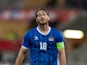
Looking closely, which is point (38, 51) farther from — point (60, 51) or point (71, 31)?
point (71, 31)

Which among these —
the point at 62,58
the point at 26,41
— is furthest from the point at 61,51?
the point at 26,41

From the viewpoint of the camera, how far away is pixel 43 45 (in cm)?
889

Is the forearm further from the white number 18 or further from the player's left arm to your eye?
the white number 18

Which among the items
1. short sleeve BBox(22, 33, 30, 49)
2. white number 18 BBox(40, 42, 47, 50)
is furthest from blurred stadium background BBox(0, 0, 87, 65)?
white number 18 BBox(40, 42, 47, 50)

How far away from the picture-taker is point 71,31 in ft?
102

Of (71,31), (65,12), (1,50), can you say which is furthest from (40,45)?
(71,31)

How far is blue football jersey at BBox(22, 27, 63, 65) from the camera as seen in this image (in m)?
8.91

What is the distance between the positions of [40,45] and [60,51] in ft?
1.14

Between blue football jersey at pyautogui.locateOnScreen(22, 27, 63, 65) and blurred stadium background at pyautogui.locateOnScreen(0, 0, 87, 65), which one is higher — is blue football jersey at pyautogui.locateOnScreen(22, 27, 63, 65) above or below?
below

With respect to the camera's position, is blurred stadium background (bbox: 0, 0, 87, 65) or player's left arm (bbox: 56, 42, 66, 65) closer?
player's left arm (bbox: 56, 42, 66, 65)

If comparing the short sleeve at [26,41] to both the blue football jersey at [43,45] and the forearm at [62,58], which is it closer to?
the blue football jersey at [43,45]

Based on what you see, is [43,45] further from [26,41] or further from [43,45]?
[26,41]

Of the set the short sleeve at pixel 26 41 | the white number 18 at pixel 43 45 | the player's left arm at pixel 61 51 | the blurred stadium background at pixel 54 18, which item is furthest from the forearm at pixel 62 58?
the blurred stadium background at pixel 54 18

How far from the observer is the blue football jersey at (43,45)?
8906mm
